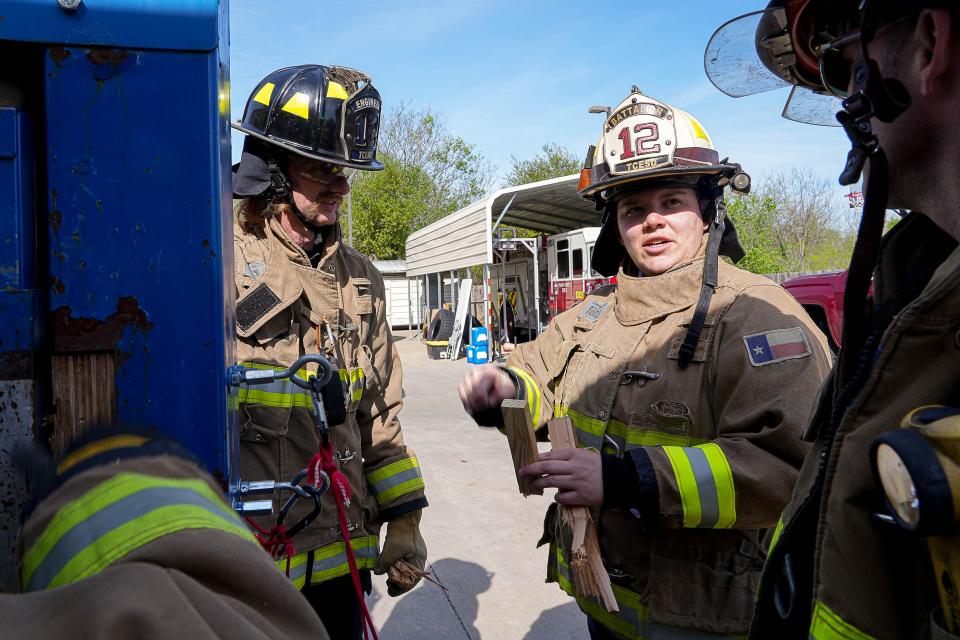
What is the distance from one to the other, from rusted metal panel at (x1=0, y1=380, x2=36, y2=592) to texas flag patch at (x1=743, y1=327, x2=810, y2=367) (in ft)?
5.24

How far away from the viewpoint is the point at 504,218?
17016mm

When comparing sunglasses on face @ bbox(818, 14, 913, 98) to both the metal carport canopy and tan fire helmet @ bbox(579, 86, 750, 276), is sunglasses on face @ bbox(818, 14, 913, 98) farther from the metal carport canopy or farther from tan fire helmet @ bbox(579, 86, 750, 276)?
the metal carport canopy

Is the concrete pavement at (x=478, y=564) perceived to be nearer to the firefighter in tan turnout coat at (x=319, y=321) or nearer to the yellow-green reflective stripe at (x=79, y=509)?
the firefighter in tan turnout coat at (x=319, y=321)

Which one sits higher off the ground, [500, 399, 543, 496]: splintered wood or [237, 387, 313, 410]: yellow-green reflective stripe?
[237, 387, 313, 410]: yellow-green reflective stripe

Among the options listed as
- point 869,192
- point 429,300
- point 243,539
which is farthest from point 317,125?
point 429,300

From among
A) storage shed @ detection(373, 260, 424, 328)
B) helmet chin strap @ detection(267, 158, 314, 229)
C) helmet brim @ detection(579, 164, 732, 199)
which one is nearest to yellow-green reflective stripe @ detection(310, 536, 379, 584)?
helmet chin strap @ detection(267, 158, 314, 229)

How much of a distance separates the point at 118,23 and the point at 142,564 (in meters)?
0.83

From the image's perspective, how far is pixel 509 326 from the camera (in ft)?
61.6

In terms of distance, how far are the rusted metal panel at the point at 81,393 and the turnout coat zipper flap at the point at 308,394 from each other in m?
0.85

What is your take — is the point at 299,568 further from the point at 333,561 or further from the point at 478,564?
the point at 478,564

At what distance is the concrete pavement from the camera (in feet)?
11.4

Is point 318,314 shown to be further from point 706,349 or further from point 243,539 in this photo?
point 243,539

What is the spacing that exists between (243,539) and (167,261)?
0.58 m


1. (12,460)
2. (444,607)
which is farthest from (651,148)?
(444,607)
